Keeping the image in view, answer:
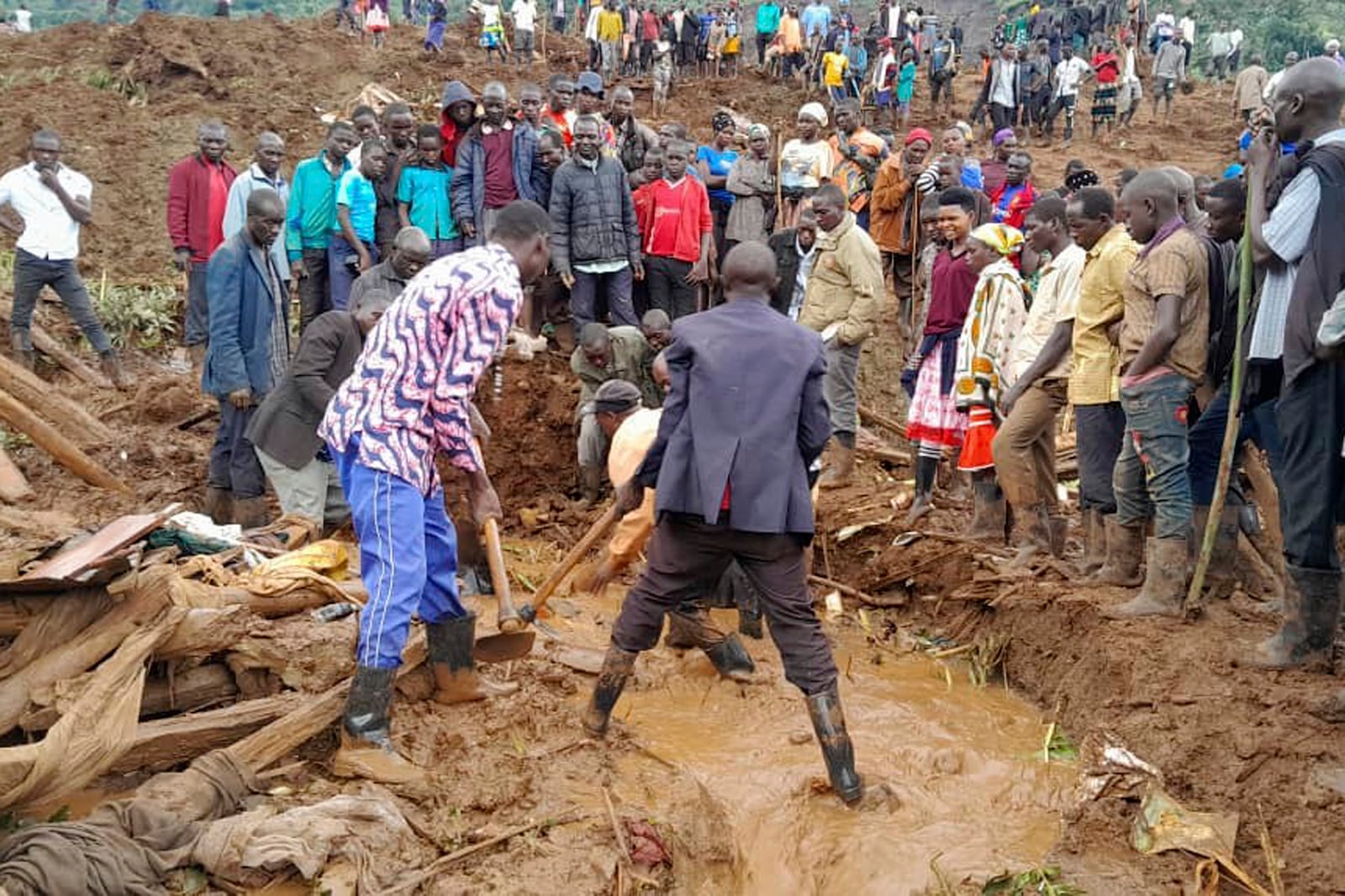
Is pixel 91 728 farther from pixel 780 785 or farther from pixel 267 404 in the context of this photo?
pixel 267 404

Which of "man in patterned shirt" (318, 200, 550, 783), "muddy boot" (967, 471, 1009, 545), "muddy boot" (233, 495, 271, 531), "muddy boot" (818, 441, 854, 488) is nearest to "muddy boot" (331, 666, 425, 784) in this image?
"man in patterned shirt" (318, 200, 550, 783)

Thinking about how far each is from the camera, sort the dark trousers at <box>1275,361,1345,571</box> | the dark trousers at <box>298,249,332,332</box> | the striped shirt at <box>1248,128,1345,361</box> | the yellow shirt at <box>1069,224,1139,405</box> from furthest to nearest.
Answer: the dark trousers at <box>298,249,332,332</box>
the yellow shirt at <box>1069,224,1139,405</box>
the striped shirt at <box>1248,128,1345,361</box>
the dark trousers at <box>1275,361,1345,571</box>

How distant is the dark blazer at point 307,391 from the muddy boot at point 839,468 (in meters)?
3.33

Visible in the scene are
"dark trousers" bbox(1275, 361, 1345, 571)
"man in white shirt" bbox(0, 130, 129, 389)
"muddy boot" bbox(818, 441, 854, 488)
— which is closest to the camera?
"dark trousers" bbox(1275, 361, 1345, 571)

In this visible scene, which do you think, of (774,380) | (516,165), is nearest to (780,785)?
(774,380)

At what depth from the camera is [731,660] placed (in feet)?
18.5

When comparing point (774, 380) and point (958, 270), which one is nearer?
point (774, 380)

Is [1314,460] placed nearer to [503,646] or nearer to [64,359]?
[503,646]

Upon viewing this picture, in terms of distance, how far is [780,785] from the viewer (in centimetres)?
460

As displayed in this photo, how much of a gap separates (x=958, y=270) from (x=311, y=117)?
13098 mm

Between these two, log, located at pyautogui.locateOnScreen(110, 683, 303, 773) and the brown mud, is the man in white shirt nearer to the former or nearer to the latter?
the brown mud

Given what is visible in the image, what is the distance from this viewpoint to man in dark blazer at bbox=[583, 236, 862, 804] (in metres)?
4.00

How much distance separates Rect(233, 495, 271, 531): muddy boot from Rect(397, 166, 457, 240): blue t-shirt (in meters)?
2.93

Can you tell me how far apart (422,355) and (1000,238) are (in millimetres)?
3840
